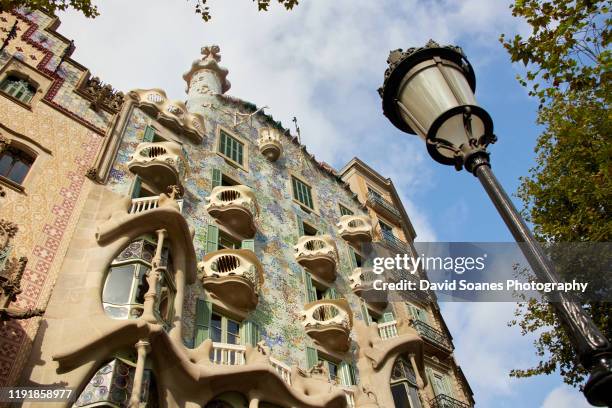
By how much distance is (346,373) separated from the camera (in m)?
15.7

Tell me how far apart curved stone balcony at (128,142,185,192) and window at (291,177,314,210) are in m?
7.56

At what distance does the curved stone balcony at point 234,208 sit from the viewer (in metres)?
16.2

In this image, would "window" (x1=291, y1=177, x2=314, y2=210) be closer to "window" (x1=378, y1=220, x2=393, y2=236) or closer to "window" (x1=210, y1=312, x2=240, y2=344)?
"window" (x1=378, y1=220, x2=393, y2=236)

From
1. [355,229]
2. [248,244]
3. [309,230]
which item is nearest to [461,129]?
[248,244]

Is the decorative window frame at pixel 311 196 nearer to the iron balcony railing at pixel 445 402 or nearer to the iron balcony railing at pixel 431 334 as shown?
the iron balcony railing at pixel 431 334

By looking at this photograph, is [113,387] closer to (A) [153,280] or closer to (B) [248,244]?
(A) [153,280]

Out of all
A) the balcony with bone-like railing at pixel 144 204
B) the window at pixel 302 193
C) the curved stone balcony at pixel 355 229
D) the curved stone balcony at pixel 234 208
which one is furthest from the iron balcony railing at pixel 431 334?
the balcony with bone-like railing at pixel 144 204

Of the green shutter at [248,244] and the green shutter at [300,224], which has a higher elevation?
the green shutter at [300,224]

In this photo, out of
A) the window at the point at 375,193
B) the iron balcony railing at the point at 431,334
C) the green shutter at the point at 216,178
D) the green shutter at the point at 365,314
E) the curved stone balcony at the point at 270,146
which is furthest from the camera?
the window at the point at 375,193

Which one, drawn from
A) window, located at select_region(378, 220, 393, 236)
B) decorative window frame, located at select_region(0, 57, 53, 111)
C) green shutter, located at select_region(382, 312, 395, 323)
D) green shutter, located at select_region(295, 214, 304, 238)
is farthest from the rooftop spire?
green shutter, located at select_region(382, 312, 395, 323)

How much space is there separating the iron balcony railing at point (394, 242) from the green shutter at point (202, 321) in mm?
13325

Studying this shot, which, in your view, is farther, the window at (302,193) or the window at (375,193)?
the window at (375,193)

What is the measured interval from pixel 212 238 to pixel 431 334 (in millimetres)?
11319

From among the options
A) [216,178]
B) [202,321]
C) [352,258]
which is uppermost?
[216,178]
